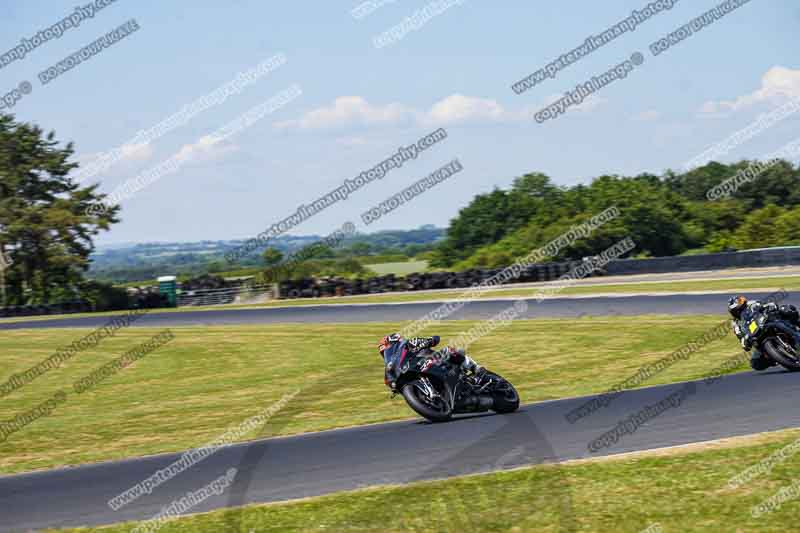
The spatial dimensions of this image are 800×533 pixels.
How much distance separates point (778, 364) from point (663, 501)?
7.37 metres

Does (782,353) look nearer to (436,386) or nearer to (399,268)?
(436,386)

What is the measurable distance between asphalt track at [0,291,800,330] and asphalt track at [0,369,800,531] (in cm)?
1351

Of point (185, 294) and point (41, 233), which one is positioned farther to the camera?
point (41, 233)

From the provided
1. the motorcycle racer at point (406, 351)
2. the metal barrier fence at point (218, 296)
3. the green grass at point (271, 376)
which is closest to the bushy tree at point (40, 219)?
the metal barrier fence at point (218, 296)

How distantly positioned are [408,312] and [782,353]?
19375 mm

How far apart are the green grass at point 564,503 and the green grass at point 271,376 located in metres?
4.56

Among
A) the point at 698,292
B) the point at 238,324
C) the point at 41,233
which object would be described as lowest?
the point at 698,292

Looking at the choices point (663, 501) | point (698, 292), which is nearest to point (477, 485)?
point (663, 501)

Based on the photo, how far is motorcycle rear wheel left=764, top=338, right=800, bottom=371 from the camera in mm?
13727

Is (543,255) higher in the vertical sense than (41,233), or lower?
lower

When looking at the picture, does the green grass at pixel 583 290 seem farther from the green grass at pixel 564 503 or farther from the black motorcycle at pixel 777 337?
the green grass at pixel 564 503

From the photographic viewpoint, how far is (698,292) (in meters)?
29.4

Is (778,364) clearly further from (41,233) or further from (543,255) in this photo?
(41,233)

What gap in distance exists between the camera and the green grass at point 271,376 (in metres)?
13.6
